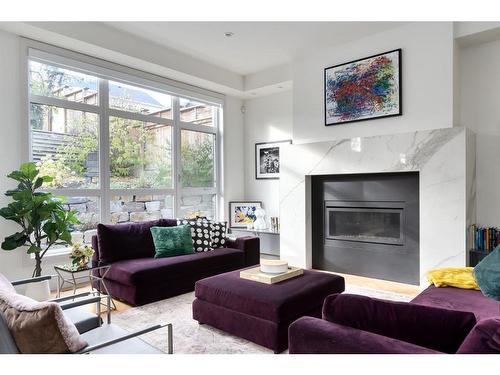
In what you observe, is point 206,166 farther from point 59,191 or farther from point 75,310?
point 75,310

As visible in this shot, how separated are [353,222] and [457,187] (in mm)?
1352

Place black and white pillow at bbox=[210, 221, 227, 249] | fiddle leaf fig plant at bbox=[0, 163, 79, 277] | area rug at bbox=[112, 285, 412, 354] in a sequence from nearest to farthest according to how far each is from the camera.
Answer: area rug at bbox=[112, 285, 412, 354]
fiddle leaf fig plant at bbox=[0, 163, 79, 277]
black and white pillow at bbox=[210, 221, 227, 249]

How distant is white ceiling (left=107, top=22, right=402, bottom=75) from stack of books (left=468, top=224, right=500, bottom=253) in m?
2.56

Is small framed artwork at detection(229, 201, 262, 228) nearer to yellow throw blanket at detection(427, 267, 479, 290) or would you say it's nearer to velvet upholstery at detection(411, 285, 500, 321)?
yellow throw blanket at detection(427, 267, 479, 290)

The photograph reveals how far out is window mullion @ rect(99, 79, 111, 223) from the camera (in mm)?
4488

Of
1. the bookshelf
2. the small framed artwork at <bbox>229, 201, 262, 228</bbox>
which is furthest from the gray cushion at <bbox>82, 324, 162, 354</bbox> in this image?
the small framed artwork at <bbox>229, 201, 262, 228</bbox>

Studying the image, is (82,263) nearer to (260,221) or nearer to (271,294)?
(271,294)

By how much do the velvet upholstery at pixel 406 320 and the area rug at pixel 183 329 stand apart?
111cm

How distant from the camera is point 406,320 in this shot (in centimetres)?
140

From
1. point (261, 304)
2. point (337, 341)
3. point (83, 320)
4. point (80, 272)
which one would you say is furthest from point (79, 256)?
point (337, 341)

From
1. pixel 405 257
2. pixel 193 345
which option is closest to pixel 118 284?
pixel 193 345

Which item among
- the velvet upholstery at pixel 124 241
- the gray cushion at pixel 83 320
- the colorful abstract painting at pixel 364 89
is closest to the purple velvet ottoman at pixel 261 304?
the gray cushion at pixel 83 320

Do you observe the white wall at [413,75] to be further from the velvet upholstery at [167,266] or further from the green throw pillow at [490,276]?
the velvet upholstery at [167,266]

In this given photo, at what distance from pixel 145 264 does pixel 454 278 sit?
9.31ft
